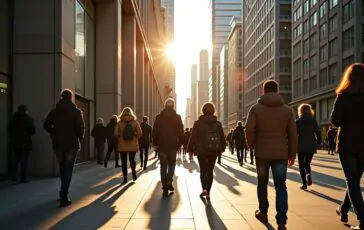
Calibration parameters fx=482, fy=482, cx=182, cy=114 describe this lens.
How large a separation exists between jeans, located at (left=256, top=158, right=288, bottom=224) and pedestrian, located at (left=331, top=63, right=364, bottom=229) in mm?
757

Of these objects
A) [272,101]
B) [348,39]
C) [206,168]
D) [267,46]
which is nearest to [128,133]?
[206,168]

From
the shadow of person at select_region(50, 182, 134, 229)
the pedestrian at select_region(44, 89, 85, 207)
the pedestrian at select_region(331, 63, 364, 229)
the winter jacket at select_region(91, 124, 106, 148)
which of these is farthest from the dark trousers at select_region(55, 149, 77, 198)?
the winter jacket at select_region(91, 124, 106, 148)

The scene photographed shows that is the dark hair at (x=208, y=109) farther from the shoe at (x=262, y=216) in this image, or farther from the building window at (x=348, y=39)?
the building window at (x=348, y=39)

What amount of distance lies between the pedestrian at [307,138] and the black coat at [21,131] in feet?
19.8

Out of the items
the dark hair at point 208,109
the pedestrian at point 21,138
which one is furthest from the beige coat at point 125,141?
the dark hair at point 208,109

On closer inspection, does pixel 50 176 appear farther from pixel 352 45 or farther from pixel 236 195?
pixel 352 45

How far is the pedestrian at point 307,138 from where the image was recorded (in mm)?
10227

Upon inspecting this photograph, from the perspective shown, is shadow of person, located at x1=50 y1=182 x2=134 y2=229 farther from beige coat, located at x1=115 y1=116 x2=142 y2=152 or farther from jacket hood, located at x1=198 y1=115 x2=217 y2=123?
jacket hood, located at x1=198 y1=115 x2=217 y2=123

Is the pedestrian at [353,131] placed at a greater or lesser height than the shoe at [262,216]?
greater

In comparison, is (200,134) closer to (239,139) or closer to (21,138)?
(21,138)

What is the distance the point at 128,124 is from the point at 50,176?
2.57 metres

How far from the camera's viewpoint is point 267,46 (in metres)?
90.7

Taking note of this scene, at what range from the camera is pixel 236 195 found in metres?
9.52

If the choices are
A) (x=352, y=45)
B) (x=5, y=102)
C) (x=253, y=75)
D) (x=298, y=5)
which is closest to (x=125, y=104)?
(x=5, y=102)
